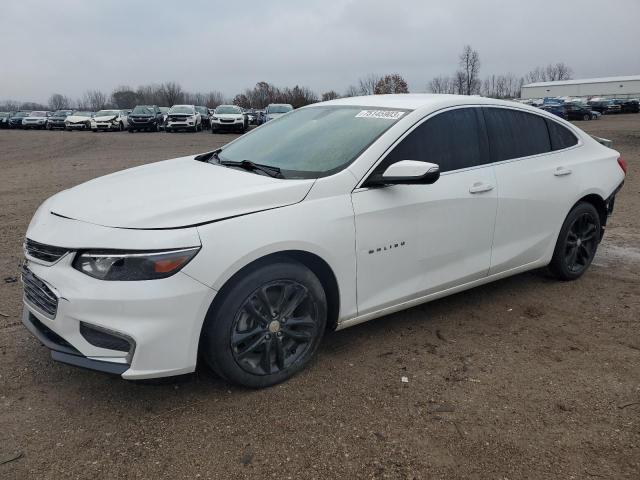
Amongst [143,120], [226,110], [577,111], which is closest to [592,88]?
[577,111]

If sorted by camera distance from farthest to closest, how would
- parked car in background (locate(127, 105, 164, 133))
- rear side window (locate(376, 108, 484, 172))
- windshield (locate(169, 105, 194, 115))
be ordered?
parked car in background (locate(127, 105, 164, 133)) < windshield (locate(169, 105, 194, 115)) < rear side window (locate(376, 108, 484, 172))

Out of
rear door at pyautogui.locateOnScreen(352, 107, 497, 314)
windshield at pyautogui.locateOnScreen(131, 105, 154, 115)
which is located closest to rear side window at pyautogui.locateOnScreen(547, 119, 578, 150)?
rear door at pyautogui.locateOnScreen(352, 107, 497, 314)

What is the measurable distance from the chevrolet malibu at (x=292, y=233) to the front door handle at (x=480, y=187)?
1 cm

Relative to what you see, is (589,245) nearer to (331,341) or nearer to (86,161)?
(331,341)

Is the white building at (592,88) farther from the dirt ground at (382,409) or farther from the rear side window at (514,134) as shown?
the dirt ground at (382,409)

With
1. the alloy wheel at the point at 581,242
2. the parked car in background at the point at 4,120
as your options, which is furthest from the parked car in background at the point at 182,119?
the alloy wheel at the point at 581,242

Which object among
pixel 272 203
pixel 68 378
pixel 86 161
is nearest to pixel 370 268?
pixel 272 203

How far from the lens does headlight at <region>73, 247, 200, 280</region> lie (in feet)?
8.93

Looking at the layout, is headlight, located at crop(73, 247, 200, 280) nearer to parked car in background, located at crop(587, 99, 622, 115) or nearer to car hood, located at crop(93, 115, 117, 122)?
car hood, located at crop(93, 115, 117, 122)

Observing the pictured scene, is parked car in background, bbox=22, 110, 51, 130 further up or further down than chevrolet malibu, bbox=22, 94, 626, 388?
further down

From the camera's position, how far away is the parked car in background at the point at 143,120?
110 feet

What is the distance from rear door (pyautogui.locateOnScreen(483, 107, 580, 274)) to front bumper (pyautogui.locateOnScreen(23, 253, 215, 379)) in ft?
8.03

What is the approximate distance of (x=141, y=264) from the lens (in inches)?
107

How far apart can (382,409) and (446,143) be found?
6.34 feet
